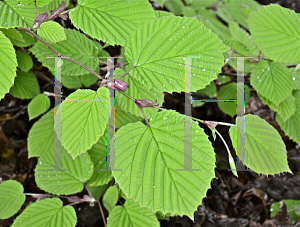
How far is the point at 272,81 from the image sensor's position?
1.30 meters

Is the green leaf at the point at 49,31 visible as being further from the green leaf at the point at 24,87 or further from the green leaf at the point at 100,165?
the green leaf at the point at 24,87

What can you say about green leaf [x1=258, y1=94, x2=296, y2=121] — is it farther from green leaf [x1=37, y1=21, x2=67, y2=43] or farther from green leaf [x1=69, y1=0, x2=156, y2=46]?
green leaf [x1=37, y1=21, x2=67, y2=43]

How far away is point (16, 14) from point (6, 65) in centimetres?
36

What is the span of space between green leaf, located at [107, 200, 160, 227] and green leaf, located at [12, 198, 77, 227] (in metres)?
0.19

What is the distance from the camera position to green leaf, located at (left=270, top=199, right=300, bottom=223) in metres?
1.65

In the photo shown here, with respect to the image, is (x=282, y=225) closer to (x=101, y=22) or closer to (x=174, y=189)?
(x=174, y=189)

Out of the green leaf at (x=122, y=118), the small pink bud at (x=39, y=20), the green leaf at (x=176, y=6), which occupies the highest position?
the green leaf at (x=176, y=6)

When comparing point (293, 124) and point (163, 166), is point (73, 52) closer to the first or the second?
point (163, 166)

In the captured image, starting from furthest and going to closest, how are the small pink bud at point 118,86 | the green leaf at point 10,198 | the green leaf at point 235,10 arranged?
1. the green leaf at point 235,10
2. the green leaf at point 10,198
3. the small pink bud at point 118,86

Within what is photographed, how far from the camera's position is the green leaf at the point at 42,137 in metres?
1.26

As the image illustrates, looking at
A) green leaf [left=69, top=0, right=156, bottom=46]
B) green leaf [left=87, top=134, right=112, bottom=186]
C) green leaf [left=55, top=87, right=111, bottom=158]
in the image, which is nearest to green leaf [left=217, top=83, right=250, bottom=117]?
green leaf [left=87, top=134, right=112, bottom=186]

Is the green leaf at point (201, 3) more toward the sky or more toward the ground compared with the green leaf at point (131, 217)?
more toward the sky

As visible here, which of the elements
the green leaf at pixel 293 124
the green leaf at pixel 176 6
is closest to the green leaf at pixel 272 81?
the green leaf at pixel 293 124

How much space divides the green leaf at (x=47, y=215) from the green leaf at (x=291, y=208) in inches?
56.2
